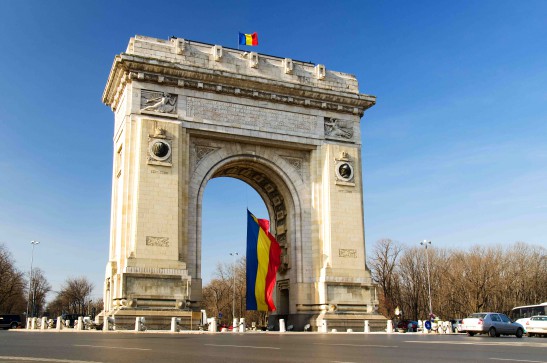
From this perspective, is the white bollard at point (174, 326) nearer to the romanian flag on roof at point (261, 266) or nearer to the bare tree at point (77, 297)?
the romanian flag on roof at point (261, 266)

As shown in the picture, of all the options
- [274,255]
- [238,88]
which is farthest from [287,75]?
[274,255]

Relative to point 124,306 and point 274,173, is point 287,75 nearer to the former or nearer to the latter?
point 274,173

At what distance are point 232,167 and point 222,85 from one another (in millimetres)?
5228

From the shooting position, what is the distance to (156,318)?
27.6 metres

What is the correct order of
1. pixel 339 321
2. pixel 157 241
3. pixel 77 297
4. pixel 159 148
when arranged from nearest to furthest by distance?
pixel 157 241, pixel 159 148, pixel 339 321, pixel 77 297

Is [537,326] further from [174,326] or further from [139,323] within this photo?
[139,323]

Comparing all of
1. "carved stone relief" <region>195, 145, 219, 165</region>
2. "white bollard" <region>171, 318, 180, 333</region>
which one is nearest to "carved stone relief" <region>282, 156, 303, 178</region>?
"carved stone relief" <region>195, 145, 219, 165</region>

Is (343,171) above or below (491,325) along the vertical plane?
above

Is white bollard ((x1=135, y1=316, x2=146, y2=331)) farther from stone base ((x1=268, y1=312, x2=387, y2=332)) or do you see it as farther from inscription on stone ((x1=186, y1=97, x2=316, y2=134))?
inscription on stone ((x1=186, y1=97, x2=316, y2=134))

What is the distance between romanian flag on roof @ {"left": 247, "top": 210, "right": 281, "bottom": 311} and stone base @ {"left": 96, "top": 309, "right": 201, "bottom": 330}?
5.59m

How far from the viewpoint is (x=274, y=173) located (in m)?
34.7

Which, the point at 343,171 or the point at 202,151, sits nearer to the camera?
the point at 202,151

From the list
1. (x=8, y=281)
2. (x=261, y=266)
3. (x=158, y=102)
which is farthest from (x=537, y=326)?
(x=8, y=281)

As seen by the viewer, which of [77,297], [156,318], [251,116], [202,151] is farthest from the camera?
[77,297]
